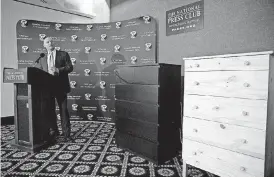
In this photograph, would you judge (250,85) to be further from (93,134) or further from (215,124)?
(93,134)

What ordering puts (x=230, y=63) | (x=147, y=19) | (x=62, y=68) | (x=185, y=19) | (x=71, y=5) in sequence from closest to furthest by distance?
(x=230, y=63)
(x=62, y=68)
(x=185, y=19)
(x=147, y=19)
(x=71, y=5)

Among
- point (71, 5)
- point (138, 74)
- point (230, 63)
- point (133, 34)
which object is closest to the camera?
point (230, 63)

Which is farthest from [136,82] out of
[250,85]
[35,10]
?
[35,10]

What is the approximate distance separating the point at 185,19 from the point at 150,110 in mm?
1846

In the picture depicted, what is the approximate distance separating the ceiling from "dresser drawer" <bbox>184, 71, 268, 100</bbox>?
4018 mm

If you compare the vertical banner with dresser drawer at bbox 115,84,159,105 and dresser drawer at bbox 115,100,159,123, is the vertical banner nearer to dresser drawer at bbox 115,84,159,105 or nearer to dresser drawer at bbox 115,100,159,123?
dresser drawer at bbox 115,84,159,105

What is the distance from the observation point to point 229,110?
158 centimetres

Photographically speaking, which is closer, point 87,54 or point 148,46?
point 148,46

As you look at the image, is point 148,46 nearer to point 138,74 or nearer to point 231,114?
point 138,74

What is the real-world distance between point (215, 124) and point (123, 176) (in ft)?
3.63

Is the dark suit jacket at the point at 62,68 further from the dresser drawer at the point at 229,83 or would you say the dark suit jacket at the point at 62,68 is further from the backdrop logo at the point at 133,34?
the dresser drawer at the point at 229,83

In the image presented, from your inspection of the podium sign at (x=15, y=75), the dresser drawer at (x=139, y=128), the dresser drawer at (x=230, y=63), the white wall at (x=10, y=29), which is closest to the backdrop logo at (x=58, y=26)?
the white wall at (x=10, y=29)

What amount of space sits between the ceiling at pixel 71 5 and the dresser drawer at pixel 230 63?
13.0 feet

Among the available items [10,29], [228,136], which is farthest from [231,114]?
[10,29]
